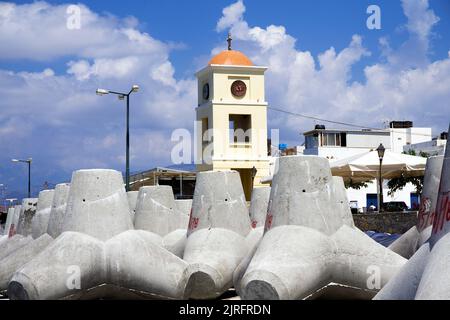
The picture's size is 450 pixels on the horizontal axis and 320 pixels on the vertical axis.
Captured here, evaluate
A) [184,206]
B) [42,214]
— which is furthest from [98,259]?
[184,206]

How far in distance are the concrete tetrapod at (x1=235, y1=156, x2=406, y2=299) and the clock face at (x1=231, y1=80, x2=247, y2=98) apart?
83.3ft

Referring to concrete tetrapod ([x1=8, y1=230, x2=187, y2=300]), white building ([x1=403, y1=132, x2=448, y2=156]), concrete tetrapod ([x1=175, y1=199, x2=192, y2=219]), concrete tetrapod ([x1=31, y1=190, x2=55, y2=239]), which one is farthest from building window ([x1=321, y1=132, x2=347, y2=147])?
concrete tetrapod ([x1=8, y1=230, x2=187, y2=300])

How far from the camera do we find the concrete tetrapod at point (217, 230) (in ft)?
36.8

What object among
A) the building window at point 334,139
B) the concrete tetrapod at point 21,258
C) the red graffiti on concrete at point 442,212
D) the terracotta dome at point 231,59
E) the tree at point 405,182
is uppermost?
the terracotta dome at point 231,59

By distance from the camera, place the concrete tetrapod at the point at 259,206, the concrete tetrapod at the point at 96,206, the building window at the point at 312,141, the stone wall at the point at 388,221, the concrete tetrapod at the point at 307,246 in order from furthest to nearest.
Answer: the building window at the point at 312,141 → the stone wall at the point at 388,221 → the concrete tetrapod at the point at 259,206 → the concrete tetrapod at the point at 96,206 → the concrete tetrapod at the point at 307,246

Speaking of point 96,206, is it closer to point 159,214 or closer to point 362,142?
point 159,214

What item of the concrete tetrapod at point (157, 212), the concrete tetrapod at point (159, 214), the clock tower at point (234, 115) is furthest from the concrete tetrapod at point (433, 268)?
the clock tower at point (234, 115)

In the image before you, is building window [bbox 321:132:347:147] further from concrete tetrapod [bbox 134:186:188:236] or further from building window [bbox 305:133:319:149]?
concrete tetrapod [bbox 134:186:188:236]

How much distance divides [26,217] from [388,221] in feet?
32.5

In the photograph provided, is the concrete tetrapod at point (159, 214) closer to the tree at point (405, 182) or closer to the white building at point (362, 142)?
the tree at point (405, 182)

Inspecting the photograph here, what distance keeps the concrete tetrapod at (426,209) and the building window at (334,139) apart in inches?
1505

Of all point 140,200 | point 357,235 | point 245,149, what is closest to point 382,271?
point 357,235

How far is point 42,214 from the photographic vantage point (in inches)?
564
